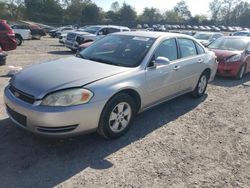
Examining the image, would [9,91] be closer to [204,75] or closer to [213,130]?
[213,130]

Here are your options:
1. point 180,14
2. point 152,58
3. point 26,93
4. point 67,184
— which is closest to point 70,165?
point 67,184

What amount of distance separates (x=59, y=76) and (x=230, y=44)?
8195 millimetres

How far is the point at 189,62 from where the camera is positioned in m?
5.79

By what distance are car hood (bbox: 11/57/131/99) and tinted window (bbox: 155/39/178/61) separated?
36.8 inches

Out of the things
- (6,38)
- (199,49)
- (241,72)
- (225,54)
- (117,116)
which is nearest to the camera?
(117,116)

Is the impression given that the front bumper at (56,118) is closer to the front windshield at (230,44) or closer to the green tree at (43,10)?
the front windshield at (230,44)

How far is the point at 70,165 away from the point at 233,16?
124344mm

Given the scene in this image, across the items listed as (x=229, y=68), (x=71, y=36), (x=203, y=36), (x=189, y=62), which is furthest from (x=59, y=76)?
(x=203, y=36)

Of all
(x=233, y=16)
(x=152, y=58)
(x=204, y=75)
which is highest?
(x=233, y=16)

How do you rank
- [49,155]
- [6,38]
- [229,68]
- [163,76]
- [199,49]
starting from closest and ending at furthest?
[49,155] → [163,76] → [199,49] → [229,68] → [6,38]

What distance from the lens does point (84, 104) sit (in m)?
3.64

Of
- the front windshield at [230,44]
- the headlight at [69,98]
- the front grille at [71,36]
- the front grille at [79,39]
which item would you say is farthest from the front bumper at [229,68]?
the front grille at [71,36]

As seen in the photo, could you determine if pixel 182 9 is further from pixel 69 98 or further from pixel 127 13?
pixel 69 98

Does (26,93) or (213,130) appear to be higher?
(26,93)
